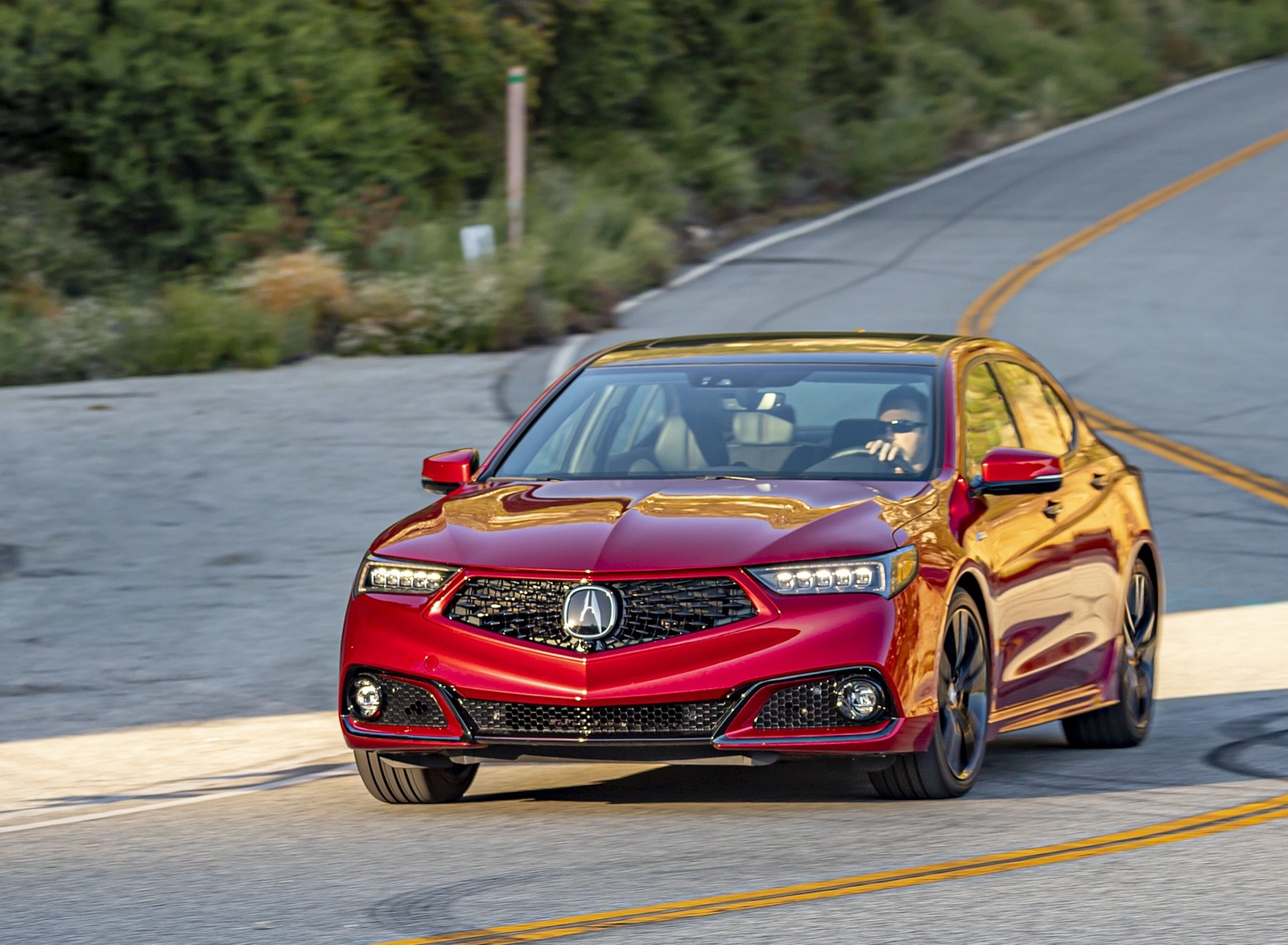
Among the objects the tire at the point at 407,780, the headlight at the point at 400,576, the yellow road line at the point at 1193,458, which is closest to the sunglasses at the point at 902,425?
the headlight at the point at 400,576

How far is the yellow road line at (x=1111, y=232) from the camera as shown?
16391mm

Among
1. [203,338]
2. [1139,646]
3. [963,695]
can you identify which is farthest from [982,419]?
[203,338]

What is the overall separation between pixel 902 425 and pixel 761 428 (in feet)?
1.70

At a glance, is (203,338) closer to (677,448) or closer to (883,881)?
(677,448)

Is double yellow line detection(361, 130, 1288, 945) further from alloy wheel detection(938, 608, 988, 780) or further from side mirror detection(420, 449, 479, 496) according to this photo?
side mirror detection(420, 449, 479, 496)

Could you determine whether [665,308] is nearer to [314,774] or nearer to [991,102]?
[314,774]

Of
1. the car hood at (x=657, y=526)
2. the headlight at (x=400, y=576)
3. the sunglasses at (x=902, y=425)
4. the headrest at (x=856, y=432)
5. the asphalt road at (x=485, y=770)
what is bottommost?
the asphalt road at (x=485, y=770)

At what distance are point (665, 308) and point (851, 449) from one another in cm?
1820

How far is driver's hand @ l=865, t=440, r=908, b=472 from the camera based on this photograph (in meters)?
7.80

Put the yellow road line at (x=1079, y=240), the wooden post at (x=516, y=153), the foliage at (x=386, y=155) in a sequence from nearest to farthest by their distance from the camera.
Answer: the foliage at (x=386, y=155), the wooden post at (x=516, y=153), the yellow road line at (x=1079, y=240)

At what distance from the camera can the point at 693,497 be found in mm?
7336

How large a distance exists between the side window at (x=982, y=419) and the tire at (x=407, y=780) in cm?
210

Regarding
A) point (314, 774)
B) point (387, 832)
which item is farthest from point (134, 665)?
point (387, 832)

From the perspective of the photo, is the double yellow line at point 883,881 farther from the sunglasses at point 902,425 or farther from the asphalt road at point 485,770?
the sunglasses at point 902,425
